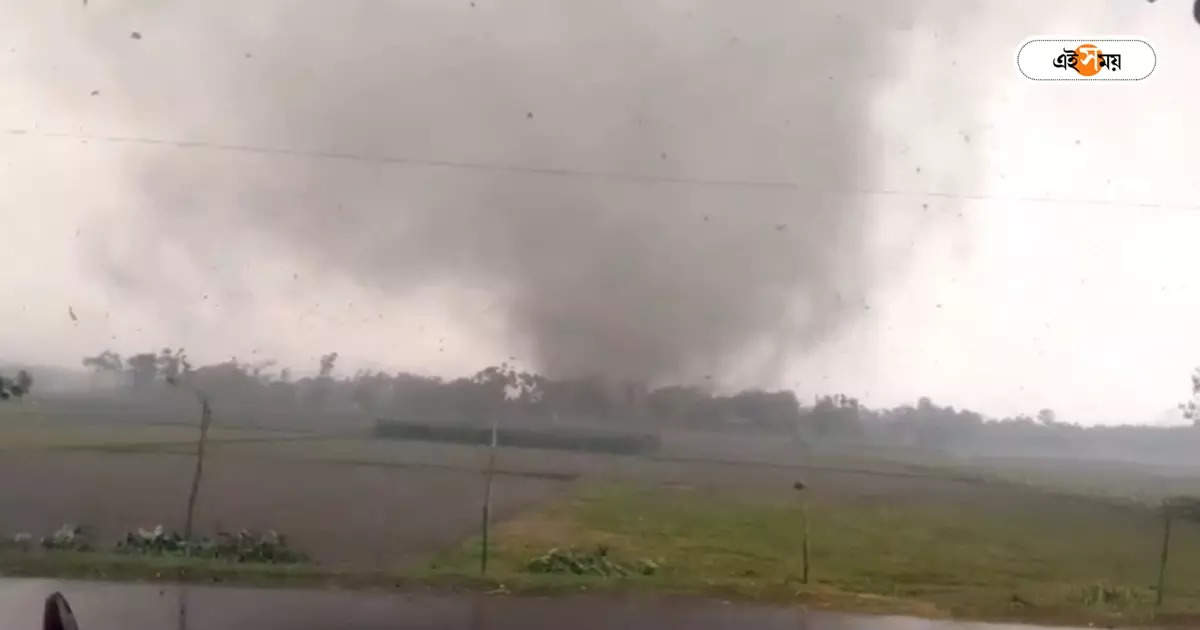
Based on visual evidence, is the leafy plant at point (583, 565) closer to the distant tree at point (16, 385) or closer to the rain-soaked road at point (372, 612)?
the rain-soaked road at point (372, 612)

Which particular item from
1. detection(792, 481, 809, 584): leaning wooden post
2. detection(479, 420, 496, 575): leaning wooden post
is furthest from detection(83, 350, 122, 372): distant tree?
detection(792, 481, 809, 584): leaning wooden post

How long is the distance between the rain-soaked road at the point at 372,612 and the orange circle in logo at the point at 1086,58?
47.1 inches

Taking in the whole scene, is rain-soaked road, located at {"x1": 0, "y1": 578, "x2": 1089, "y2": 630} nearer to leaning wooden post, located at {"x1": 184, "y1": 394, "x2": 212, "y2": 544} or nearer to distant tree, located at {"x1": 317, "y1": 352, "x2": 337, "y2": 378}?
leaning wooden post, located at {"x1": 184, "y1": 394, "x2": 212, "y2": 544}

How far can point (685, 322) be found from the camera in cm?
231

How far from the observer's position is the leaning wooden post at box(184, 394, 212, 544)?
2.22 meters

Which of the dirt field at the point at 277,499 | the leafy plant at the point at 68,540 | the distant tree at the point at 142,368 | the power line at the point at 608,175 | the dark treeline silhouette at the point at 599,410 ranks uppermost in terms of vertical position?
the power line at the point at 608,175

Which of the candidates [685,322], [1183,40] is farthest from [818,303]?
[1183,40]

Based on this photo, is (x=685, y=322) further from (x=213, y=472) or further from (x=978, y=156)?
(x=213, y=472)

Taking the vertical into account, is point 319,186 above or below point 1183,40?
below

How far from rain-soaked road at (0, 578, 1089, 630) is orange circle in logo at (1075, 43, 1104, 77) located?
3.93 ft

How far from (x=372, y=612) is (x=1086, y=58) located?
1896 millimetres

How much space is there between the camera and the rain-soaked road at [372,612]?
204cm

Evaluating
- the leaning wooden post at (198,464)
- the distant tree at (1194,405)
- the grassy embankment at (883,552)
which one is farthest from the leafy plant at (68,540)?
the distant tree at (1194,405)

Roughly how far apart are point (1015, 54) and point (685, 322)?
92 centimetres
